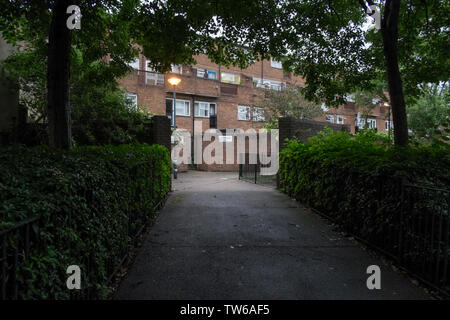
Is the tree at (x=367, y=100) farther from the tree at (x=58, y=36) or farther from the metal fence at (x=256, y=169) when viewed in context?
the tree at (x=58, y=36)

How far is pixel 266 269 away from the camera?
3996 millimetres

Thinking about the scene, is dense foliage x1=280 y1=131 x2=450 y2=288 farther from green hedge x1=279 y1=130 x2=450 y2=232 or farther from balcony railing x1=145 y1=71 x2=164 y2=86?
balcony railing x1=145 y1=71 x2=164 y2=86

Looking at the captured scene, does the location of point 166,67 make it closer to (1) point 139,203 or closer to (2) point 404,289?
(1) point 139,203

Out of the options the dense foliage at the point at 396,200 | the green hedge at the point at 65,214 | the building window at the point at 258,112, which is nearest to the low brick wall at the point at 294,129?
the dense foliage at the point at 396,200

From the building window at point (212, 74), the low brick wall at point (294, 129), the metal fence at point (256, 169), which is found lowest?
the metal fence at point (256, 169)

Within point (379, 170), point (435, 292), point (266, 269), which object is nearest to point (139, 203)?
point (266, 269)

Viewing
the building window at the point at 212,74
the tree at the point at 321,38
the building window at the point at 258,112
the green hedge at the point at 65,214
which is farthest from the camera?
the building window at the point at 212,74

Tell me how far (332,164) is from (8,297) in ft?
19.8

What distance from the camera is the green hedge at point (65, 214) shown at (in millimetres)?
1771

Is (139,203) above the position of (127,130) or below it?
below

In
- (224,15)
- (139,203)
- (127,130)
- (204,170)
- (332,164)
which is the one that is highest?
(224,15)

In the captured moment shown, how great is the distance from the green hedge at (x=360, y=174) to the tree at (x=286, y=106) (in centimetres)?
1305
